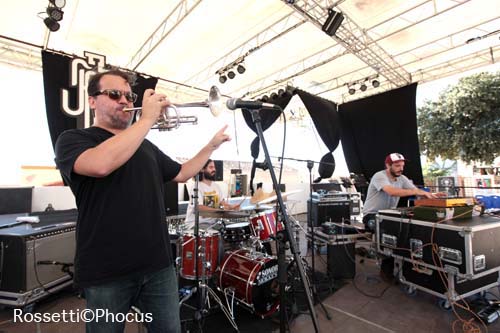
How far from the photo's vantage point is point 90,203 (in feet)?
3.43

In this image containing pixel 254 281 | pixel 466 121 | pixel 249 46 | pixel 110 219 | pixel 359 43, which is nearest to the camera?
pixel 110 219

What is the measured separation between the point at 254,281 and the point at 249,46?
18.0 feet

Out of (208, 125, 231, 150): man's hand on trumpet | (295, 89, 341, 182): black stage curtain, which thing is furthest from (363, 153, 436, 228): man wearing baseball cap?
(208, 125, 231, 150): man's hand on trumpet

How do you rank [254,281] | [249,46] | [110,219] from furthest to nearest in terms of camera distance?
[249,46] → [254,281] → [110,219]

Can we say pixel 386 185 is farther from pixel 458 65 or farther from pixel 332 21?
pixel 458 65

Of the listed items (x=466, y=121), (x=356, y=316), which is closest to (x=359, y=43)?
(x=356, y=316)

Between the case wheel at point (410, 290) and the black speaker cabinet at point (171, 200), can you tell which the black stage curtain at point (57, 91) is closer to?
the black speaker cabinet at point (171, 200)

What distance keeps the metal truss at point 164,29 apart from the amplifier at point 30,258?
384 centimetres

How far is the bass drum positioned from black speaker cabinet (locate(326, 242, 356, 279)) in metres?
1.27

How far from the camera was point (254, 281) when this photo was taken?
226 cm

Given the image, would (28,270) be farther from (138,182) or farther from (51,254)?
(138,182)

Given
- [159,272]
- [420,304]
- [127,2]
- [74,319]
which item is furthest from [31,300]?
[127,2]

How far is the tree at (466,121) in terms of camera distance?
29.0 feet

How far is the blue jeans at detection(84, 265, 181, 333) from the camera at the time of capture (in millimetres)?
1027
